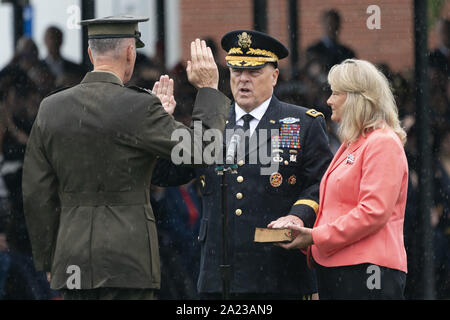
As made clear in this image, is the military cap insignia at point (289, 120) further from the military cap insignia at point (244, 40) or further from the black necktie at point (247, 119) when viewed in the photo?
the military cap insignia at point (244, 40)

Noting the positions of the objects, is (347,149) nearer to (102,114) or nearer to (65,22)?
(102,114)

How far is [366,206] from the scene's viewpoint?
11.7ft

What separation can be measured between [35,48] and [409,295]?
268cm

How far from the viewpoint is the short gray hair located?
11.3ft

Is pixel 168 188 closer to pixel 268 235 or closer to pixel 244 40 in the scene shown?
pixel 244 40

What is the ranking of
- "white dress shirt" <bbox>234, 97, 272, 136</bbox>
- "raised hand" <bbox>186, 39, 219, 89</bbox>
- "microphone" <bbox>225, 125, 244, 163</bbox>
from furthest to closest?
"white dress shirt" <bbox>234, 97, 272, 136</bbox>, "microphone" <bbox>225, 125, 244, 163</bbox>, "raised hand" <bbox>186, 39, 219, 89</bbox>

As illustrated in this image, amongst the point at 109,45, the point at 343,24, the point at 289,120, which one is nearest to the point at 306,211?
the point at 289,120

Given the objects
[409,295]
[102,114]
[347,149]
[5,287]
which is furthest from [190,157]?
[409,295]

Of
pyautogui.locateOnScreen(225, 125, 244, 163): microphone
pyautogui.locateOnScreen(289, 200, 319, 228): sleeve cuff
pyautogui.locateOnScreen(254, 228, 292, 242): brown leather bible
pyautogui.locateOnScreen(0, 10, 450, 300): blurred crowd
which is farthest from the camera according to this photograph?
pyautogui.locateOnScreen(0, 10, 450, 300): blurred crowd

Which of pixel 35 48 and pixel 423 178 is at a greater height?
pixel 35 48

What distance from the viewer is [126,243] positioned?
3344 mm

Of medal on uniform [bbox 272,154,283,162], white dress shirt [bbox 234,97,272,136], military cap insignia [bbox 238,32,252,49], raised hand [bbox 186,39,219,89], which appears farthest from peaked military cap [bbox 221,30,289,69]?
raised hand [bbox 186,39,219,89]

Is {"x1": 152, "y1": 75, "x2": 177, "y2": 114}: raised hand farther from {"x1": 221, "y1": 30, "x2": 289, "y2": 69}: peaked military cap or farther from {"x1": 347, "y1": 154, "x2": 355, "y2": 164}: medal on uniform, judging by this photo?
{"x1": 347, "y1": 154, "x2": 355, "y2": 164}: medal on uniform

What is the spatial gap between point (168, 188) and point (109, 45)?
7.63ft
